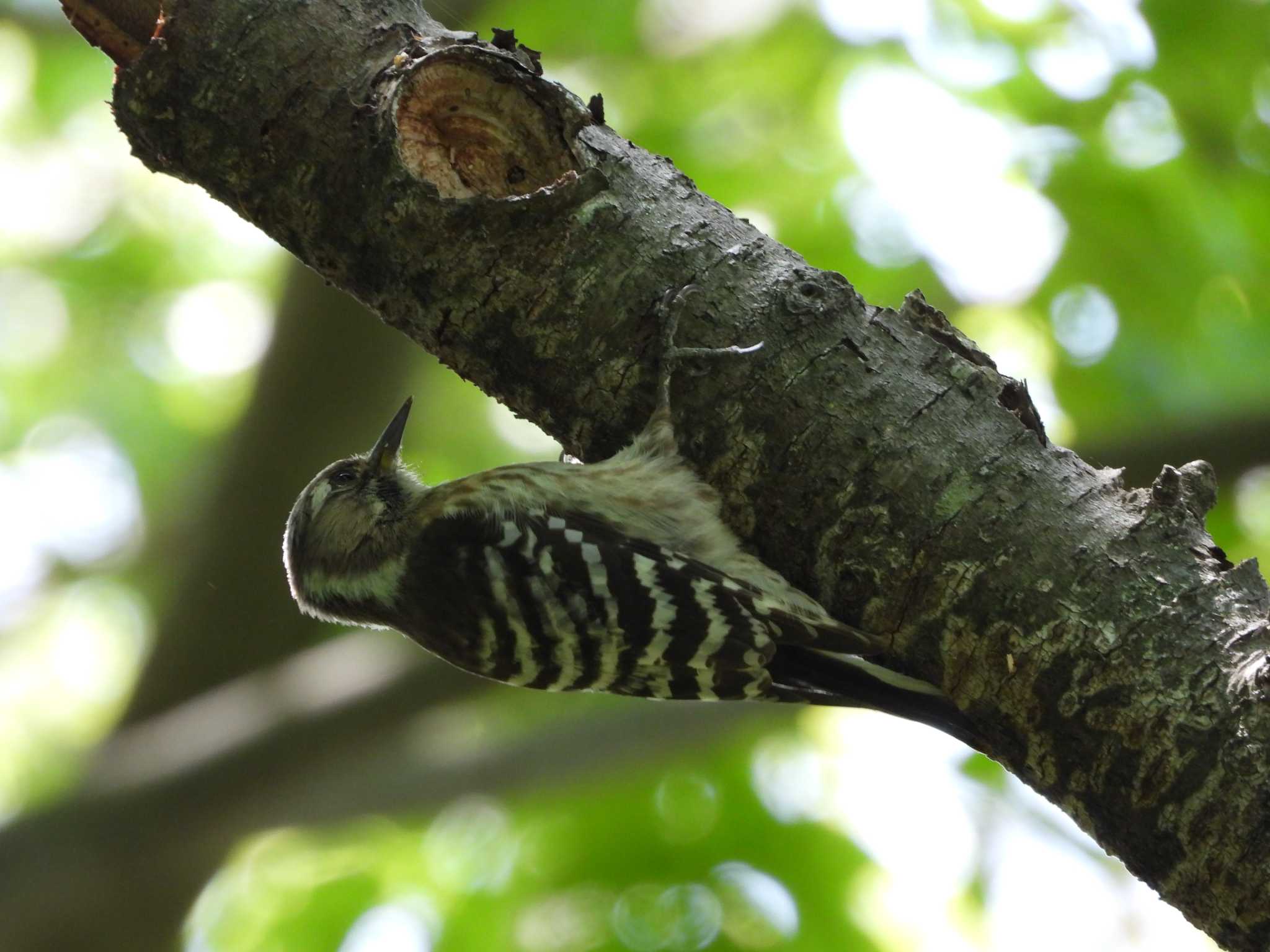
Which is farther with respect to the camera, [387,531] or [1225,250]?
[1225,250]

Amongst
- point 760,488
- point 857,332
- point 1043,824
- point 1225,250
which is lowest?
point 1043,824

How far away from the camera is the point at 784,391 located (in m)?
2.54

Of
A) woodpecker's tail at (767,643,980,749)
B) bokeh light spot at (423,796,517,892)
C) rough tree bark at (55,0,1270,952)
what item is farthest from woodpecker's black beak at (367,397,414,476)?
bokeh light spot at (423,796,517,892)

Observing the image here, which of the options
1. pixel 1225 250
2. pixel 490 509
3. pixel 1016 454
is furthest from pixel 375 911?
pixel 1225 250

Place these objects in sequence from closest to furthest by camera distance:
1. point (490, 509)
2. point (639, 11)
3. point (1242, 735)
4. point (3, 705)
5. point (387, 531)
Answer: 1. point (1242, 735)
2. point (490, 509)
3. point (387, 531)
4. point (639, 11)
5. point (3, 705)

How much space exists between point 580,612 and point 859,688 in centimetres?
76

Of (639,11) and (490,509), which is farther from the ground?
(639,11)

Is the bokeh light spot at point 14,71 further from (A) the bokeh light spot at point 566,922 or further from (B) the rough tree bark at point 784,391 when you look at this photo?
(A) the bokeh light spot at point 566,922

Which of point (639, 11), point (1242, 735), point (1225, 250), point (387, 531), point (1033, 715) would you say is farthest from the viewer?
point (639, 11)

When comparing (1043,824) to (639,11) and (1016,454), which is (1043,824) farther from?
(639,11)

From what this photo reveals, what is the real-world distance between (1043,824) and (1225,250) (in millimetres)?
2655

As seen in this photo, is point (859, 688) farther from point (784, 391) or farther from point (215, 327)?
point (215, 327)

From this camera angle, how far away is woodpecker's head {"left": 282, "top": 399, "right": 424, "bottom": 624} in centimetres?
383

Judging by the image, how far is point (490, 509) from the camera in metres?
3.50
